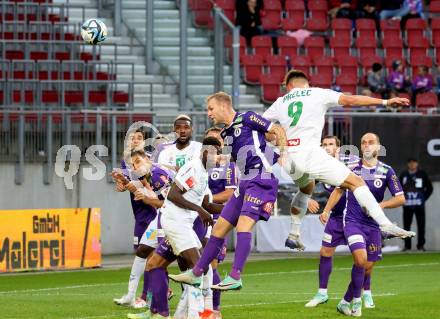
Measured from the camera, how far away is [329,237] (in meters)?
16.8

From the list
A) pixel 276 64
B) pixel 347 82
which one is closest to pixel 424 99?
pixel 347 82

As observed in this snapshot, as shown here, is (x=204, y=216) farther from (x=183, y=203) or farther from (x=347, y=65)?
(x=347, y=65)

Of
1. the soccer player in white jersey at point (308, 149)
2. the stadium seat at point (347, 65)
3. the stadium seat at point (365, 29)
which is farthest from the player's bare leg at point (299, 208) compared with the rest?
the stadium seat at point (365, 29)

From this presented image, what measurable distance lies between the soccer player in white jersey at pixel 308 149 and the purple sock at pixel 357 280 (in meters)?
1.43

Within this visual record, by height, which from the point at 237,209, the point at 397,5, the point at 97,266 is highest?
the point at 397,5

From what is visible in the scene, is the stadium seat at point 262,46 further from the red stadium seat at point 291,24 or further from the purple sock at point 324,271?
the purple sock at point 324,271

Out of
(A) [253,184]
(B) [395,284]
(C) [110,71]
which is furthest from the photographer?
(C) [110,71]

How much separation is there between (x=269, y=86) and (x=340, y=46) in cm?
277

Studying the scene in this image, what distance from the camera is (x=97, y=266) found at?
76.9 feet

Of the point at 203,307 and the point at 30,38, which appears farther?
the point at 30,38

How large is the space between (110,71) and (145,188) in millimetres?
12203

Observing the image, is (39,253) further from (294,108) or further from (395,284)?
(294,108)

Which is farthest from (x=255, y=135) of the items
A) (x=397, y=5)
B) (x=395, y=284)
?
(x=397, y=5)

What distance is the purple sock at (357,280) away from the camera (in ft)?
50.4
